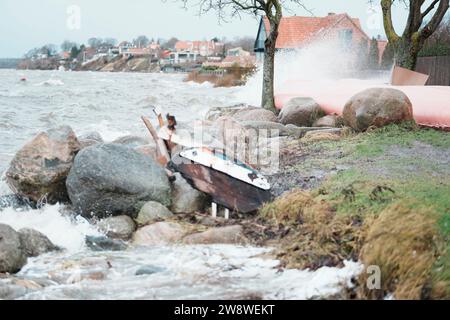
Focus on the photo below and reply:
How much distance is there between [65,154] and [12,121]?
9.21m

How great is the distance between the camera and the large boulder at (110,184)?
21.0ft

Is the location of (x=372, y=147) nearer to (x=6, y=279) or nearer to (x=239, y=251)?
(x=239, y=251)

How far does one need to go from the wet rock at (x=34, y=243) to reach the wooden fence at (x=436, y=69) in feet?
45.4

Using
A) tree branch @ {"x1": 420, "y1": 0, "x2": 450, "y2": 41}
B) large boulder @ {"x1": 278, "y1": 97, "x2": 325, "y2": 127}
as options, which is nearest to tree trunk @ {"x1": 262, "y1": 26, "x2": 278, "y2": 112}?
large boulder @ {"x1": 278, "y1": 97, "x2": 325, "y2": 127}

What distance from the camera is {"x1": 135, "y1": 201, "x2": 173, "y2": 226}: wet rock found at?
6251mm

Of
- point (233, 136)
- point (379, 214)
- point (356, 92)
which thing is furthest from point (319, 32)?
point (379, 214)

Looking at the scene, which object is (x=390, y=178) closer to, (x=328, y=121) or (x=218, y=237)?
(x=218, y=237)

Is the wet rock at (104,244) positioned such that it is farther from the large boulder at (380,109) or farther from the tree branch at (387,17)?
the tree branch at (387,17)

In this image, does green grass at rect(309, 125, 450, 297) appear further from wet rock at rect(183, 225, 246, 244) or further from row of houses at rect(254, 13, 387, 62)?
row of houses at rect(254, 13, 387, 62)

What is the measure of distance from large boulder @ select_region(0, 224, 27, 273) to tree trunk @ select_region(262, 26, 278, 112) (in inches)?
373

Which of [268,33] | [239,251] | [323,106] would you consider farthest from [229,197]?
[268,33]

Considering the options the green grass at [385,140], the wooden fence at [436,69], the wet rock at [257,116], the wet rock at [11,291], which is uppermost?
the wooden fence at [436,69]

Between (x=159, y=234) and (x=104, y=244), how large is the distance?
19.2 inches

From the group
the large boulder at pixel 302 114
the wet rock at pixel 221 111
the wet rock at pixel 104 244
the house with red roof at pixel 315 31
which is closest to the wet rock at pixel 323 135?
the large boulder at pixel 302 114
